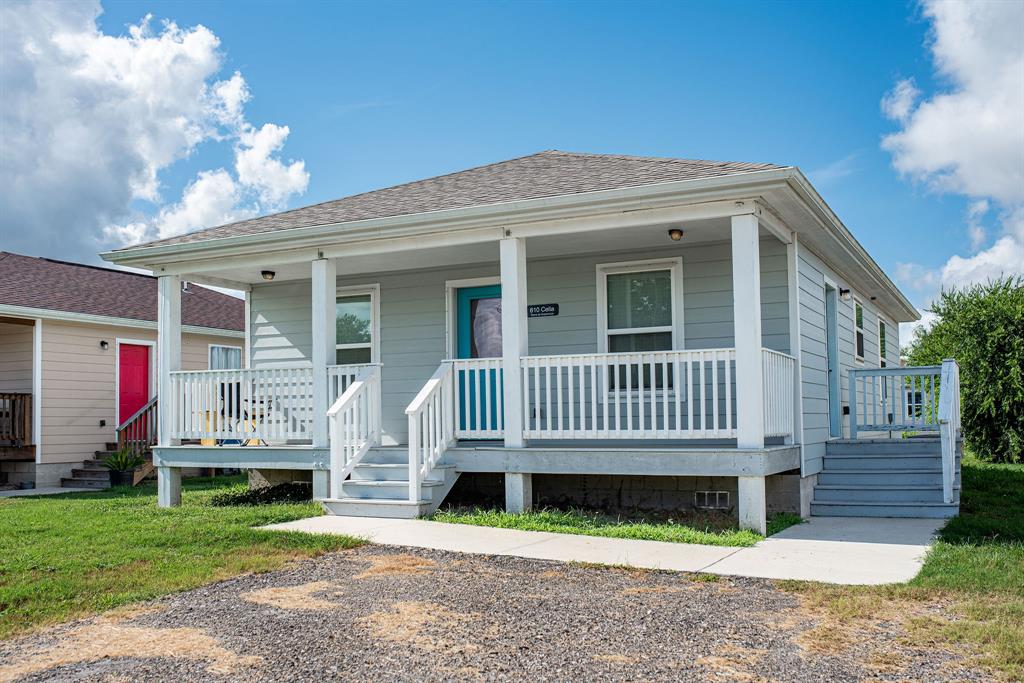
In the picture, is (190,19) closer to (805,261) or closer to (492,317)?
(492,317)

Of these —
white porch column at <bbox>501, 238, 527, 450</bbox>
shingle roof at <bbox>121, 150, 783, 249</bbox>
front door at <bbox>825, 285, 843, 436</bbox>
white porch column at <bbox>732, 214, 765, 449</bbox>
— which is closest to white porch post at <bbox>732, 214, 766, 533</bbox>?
white porch column at <bbox>732, 214, 765, 449</bbox>

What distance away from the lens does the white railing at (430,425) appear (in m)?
8.93

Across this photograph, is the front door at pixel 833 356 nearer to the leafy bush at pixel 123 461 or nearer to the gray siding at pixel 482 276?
the gray siding at pixel 482 276

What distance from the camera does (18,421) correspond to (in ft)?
51.7

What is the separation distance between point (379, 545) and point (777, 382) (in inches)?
168

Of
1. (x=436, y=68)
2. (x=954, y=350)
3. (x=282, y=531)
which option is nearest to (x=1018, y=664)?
(x=282, y=531)

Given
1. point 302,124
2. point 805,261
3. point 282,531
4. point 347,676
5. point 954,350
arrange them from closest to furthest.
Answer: point 347,676
point 282,531
point 805,261
point 302,124
point 954,350

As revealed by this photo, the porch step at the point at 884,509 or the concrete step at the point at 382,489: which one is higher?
the concrete step at the point at 382,489

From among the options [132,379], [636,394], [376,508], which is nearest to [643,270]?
[636,394]

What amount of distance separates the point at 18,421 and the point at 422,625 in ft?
44.8

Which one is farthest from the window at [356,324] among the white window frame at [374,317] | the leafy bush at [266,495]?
the leafy bush at [266,495]

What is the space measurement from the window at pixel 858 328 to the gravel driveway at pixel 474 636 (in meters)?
8.84

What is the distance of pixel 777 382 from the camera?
8.91 meters

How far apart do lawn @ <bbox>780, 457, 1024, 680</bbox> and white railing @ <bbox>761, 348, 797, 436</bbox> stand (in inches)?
71.3
